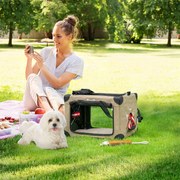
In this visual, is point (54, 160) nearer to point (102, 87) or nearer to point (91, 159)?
point (91, 159)

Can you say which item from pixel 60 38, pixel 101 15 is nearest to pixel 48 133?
pixel 60 38

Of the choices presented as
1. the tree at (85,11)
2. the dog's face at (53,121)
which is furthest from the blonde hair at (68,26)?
the tree at (85,11)

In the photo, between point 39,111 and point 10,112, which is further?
point 10,112

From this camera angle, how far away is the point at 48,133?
430cm

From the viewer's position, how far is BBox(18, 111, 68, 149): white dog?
167 inches

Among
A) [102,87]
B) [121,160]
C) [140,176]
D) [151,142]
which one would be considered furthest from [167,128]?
[102,87]

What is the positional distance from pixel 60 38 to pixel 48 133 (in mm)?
1613

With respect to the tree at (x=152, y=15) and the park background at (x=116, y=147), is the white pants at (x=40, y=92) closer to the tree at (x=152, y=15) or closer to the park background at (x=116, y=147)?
the park background at (x=116, y=147)

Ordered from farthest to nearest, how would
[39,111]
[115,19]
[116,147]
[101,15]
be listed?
[101,15] → [115,19] → [39,111] → [116,147]

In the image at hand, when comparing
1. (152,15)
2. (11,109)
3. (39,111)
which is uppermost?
(152,15)

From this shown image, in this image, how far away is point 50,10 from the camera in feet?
89.0

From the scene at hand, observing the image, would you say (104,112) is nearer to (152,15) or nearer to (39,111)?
(39,111)

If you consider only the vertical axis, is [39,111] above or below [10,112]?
above

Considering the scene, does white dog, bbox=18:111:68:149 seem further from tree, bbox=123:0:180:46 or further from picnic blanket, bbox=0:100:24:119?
tree, bbox=123:0:180:46
